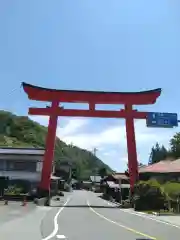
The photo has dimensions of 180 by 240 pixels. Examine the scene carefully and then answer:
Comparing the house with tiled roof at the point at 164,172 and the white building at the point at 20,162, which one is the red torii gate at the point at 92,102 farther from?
the white building at the point at 20,162

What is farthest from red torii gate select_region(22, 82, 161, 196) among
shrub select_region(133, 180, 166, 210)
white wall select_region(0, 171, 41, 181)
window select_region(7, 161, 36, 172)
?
window select_region(7, 161, 36, 172)

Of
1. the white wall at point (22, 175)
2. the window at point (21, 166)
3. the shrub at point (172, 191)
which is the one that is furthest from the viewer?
the window at point (21, 166)

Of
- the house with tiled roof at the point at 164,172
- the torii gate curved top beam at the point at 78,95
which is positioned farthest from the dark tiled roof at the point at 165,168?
the torii gate curved top beam at the point at 78,95

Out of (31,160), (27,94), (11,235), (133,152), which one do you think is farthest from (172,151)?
(11,235)

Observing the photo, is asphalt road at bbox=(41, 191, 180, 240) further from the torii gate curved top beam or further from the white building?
the white building

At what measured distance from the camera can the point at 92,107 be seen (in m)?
45.3

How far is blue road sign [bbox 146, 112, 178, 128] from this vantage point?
112ft

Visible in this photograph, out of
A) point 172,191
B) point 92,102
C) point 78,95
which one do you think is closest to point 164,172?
point 172,191

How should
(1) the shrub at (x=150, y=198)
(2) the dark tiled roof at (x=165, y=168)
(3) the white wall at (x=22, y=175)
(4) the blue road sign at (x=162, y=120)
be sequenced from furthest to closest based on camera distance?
1. (3) the white wall at (x=22, y=175)
2. (2) the dark tiled roof at (x=165, y=168)
3. (1) the shrub at (x=150, y=198)
4. (4) the blue road sign at (x=162, y=120)

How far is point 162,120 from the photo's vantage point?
113 ft

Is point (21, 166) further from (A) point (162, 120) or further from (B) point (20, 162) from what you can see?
(A) point (162, 120)

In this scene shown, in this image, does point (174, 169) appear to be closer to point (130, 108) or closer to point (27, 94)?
point (130, 108)

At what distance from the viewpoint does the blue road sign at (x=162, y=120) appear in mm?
34219

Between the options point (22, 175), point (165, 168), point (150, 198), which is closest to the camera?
point (150, 198)
